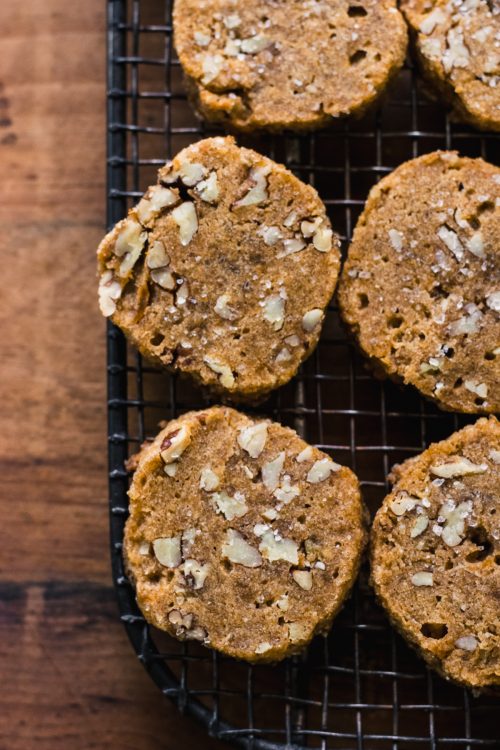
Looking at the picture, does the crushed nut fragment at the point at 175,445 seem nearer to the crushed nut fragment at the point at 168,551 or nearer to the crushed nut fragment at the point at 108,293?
the crushed nut fragment at the point at 168,551

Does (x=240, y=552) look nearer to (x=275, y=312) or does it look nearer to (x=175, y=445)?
(x=175, y=445)

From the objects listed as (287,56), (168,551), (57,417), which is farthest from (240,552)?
(287,56)

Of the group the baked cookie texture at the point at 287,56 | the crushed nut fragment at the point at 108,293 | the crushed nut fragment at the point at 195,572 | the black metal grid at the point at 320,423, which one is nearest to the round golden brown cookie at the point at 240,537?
the crushed nut fragment at the point at 195,572

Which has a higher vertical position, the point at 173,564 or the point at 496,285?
the point at 496,285

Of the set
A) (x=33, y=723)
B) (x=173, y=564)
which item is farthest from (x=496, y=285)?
(x=33, y=723)

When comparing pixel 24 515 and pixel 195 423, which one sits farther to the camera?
pixel 24 515

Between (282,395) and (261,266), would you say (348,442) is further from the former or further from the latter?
(261,266)

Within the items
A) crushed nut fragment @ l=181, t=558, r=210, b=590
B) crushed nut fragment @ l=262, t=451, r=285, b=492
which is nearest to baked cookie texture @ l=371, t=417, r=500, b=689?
crushed nut fragment @ l=262, t=451, r=285, b=492

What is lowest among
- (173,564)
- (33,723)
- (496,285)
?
(33,723)
